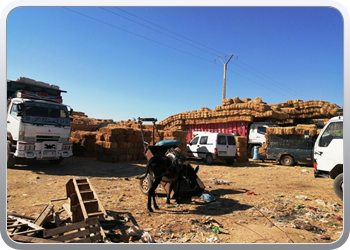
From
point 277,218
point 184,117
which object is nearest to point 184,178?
point 277,218

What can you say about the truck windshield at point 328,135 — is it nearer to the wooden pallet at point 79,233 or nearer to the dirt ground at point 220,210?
the dirt ground at point 220,210

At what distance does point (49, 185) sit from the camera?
7.46m

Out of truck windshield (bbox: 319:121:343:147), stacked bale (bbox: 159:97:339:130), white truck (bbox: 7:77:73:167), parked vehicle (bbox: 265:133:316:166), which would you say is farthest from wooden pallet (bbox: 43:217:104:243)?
stacked bale (bbox: 159:97:339:130)

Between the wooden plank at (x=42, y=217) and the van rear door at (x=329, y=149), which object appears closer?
the wooden plank at (x=42, y=217)

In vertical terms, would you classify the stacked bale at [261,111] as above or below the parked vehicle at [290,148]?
above

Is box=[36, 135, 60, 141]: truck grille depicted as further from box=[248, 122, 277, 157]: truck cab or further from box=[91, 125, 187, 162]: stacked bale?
box=[248, 122, 277, 157]: truck cab

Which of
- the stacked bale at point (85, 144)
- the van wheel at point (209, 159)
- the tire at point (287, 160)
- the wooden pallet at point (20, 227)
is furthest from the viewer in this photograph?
the stacked bale at point (85, 144)

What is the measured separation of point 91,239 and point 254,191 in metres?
5.53

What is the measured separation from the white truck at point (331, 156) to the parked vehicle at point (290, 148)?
23.1 feet

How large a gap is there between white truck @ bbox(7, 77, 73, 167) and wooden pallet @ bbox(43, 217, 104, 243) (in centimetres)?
695

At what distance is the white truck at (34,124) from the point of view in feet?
30.2

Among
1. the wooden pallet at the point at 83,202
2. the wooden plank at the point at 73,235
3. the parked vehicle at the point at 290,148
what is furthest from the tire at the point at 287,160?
the wooden plank at the point at 73,235

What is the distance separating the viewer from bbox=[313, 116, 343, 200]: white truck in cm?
587

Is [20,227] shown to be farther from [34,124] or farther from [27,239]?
[34,124]
